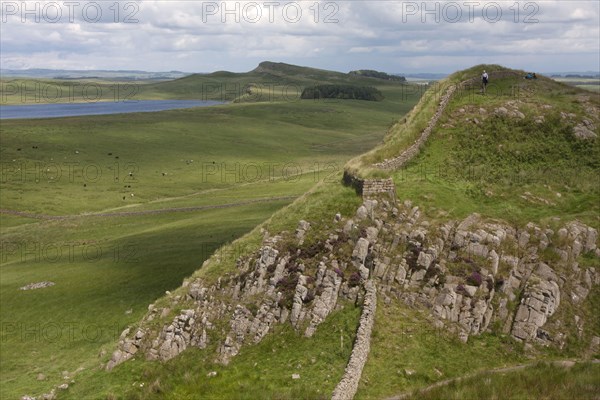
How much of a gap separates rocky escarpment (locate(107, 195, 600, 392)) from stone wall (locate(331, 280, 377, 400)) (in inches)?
9.3

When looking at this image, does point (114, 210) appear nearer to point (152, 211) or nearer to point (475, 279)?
point (152, 211)

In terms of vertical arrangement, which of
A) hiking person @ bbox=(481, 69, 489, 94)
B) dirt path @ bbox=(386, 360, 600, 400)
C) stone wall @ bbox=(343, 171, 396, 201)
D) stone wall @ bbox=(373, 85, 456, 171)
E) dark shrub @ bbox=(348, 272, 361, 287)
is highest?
hiking person @ bbox=(481, 69, 489, 94)

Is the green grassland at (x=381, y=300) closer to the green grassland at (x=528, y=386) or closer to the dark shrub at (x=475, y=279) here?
the green grassland at (x=528, y=386)

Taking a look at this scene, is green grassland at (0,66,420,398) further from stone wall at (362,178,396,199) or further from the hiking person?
the hiking person

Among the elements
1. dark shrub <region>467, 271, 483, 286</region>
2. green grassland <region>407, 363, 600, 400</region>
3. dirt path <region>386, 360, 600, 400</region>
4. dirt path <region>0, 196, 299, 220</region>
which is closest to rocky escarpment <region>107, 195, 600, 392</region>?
dark shrub <region>467, 271, 483, 286</region>

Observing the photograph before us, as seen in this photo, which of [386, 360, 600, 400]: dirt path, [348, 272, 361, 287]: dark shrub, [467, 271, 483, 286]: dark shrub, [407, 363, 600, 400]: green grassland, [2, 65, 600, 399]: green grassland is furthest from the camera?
[348, 272, 361, 287]: dark shrub

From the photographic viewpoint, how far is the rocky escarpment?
3319 centimetres

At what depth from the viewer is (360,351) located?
29.5 metres

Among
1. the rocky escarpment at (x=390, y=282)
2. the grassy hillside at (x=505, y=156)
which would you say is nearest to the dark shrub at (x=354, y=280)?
the rocky escarpment at (x=390, y=282)

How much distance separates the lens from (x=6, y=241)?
7494 cm

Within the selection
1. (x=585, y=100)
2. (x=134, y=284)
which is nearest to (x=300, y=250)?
(x=134, y=284)

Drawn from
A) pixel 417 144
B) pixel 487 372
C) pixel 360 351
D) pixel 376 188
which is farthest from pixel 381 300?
pixel 417 144

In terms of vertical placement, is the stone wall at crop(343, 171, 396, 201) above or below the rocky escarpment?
above

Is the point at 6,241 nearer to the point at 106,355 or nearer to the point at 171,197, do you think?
the point at 171,197
